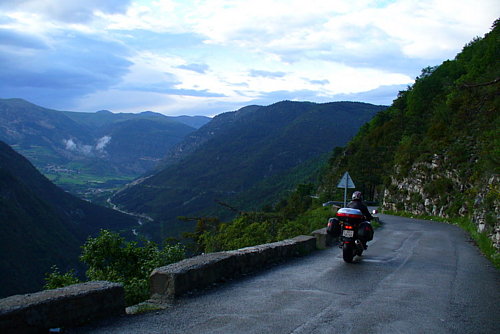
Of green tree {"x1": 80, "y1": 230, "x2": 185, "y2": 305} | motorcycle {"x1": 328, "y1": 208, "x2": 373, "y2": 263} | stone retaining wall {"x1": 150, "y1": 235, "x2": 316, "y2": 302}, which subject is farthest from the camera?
green tree {"x1": 80, "y1": 230, "x2": 185, "y2": 305}

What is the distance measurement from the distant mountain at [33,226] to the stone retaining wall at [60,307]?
46319 millimetres

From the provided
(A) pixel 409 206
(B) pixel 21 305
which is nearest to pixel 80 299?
(B) pixel 21 305

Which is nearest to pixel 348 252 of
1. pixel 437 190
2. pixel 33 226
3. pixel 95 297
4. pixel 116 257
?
pixel 116 257

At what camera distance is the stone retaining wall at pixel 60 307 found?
4012 millimetres

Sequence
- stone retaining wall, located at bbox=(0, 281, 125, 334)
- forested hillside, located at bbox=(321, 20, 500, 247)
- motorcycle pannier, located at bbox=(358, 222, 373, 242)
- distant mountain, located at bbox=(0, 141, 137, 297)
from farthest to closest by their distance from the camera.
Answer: distant mountain, located at bbox=(0, 141, 137, 297), forested hillside, located at bbox=(321, 20, 500, 247), motorcycle pannier, located at bbox=(358, 222, 373, 242), stone retaining wall, located at bbox=(0, 281, 125, 334)

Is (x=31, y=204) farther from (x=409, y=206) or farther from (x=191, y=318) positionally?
(x=191, y=318)

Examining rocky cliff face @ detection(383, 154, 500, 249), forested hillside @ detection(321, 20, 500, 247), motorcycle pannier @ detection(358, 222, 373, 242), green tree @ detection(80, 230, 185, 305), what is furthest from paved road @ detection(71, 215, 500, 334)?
rocky cliff face @ detection(383, 154, 500, 249)

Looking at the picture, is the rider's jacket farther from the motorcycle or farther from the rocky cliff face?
the rocky cliff face

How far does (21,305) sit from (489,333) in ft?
16.6

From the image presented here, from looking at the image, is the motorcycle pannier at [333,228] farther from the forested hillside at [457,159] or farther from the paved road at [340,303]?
the forested hillside at [457,159]

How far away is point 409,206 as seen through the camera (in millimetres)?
36000

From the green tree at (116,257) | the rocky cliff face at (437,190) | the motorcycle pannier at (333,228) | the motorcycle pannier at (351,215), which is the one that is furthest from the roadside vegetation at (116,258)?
the rocky cliff face at (437,190)

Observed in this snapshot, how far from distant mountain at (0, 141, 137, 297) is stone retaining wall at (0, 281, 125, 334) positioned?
152ft

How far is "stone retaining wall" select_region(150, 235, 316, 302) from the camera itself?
5.98 metres
